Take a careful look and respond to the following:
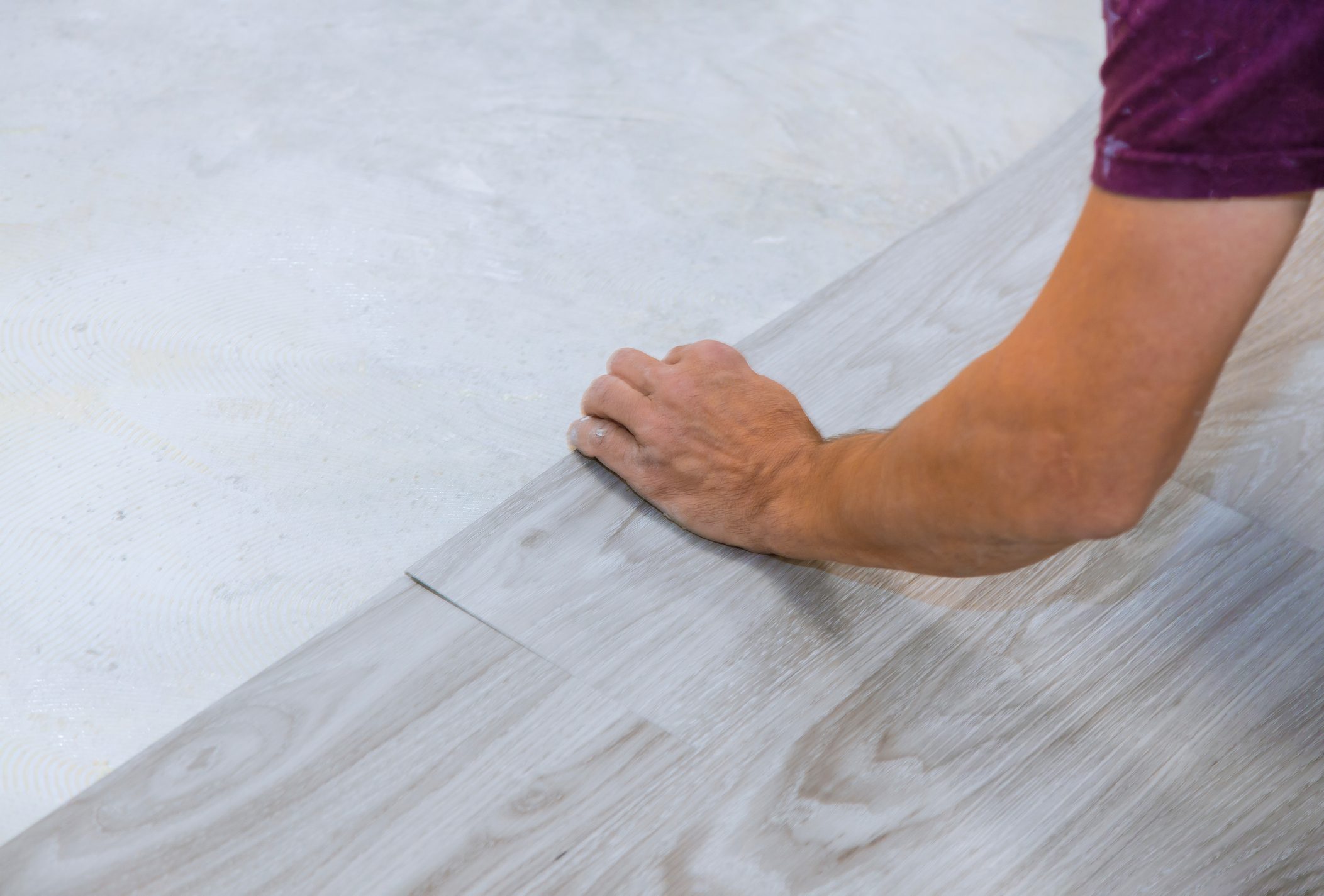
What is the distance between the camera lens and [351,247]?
64.2 inches

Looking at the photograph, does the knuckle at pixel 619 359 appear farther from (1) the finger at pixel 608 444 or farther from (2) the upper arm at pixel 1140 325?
(2) the upper arm at pixel 1140 325

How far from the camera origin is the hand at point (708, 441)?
3.23 ft

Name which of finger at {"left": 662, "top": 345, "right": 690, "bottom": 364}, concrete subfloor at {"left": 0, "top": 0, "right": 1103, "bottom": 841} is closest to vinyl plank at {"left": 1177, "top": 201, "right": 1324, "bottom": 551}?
finger at {"left": 662, "top": 345, "right": 690, "bottom": 364}

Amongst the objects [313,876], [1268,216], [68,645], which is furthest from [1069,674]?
[68,645]

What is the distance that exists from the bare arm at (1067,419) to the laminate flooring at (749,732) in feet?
0.42

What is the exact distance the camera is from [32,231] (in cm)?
158

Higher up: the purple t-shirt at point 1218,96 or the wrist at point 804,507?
the purple t-shirt at point 1218,96

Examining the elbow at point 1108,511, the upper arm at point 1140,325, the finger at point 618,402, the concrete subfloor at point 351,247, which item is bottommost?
the concrete subfloor at point 351,247

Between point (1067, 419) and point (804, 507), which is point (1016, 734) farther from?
point (1067, 419)

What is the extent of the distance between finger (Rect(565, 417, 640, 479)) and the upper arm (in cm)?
44

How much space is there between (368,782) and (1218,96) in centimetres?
74

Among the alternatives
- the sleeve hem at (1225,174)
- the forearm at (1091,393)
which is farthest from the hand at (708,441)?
the sleeve hem at (1225,174)

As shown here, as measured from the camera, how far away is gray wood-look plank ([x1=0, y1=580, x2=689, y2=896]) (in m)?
0.78

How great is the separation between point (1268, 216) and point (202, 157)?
164 cm
